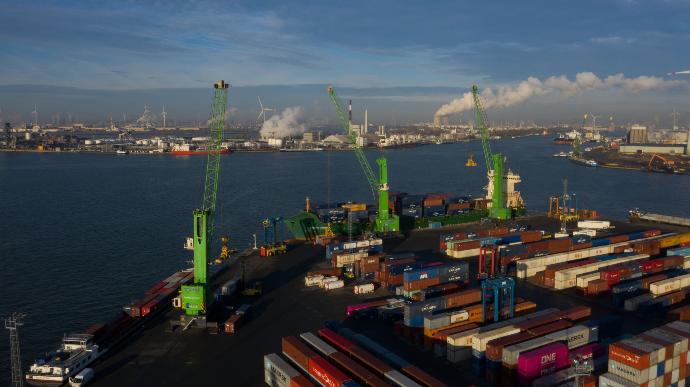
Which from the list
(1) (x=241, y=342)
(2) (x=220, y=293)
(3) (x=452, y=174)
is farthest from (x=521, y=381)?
(3) (x=452, y=174)

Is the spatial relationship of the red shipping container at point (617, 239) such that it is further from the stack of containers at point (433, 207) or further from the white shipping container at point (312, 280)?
the white shipping container at point (312, 280)

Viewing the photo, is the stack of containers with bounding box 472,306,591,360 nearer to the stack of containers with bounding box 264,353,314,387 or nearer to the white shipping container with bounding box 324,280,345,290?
the stack of containers with bounding box 264,353,314,387

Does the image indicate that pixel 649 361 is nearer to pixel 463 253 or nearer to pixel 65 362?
pixel 65 362

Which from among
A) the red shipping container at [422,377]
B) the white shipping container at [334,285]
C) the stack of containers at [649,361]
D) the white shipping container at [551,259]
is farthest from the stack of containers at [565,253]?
the red shipping container at [422,377]

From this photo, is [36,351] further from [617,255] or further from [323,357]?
[617,255]

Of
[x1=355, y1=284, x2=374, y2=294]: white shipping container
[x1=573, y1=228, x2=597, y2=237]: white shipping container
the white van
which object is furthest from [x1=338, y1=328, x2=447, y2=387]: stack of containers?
[x1=573, y1=228, x2=597, y2=237]: white shipping container

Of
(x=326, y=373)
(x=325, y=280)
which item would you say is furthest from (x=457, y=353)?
(x=325, y=280)
